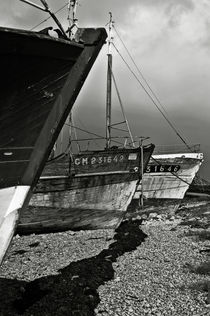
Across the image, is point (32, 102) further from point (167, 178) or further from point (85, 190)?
point (167, 178)

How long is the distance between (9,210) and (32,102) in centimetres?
185

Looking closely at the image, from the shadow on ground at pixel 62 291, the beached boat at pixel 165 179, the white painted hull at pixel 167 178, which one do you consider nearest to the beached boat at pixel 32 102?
the shadow on ground at pixel 62 291

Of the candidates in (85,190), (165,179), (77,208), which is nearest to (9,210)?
(85,190)

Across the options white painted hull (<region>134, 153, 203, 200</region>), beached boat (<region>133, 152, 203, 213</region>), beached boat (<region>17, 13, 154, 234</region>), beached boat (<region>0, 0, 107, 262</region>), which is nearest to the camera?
beached boat (<region>0, 0, 107, 262</region>)

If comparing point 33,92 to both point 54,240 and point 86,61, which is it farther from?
point 54,240

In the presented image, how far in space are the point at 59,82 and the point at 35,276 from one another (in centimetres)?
676

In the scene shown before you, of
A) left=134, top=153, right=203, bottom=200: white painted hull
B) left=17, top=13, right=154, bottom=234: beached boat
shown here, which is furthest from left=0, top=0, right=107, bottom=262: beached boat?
left=134, top=153, right=203, bottom=200: white painted hull

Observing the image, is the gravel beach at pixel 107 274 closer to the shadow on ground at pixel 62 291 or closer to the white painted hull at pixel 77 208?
the shadow on ground at pixel 62 291

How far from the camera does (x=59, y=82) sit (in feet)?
21.5

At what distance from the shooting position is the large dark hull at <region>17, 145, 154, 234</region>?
1766cm

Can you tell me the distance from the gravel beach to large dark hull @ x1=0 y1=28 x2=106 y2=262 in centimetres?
325

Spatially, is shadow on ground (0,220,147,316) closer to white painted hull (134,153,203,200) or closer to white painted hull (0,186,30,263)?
white painted hull (0,186,30,263)

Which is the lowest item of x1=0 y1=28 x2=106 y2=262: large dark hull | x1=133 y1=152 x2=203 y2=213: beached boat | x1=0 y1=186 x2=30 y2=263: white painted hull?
x1=133 y1=152 x2=203 y2=213: beached boat

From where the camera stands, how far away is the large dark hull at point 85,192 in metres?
17.7
